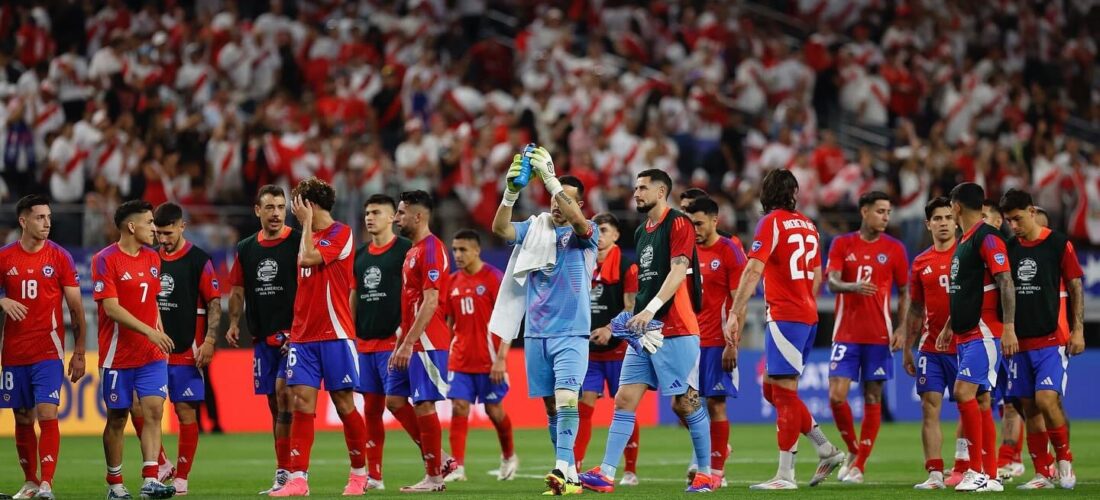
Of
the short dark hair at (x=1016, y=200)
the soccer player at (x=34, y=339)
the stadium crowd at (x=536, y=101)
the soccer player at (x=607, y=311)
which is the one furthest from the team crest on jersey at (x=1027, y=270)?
the stadium crowd at (x=536, y=101)

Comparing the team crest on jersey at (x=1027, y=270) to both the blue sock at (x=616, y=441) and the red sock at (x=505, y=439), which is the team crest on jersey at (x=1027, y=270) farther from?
the red sock at (x=505, y=439)

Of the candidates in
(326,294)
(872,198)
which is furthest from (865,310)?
(326,294)

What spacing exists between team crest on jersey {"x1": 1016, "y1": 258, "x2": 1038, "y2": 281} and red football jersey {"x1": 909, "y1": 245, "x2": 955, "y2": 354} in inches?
30.2

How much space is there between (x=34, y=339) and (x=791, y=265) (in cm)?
674

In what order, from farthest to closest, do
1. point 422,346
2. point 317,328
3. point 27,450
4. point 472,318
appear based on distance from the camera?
point 472,318 → point 422,346 → point 317,328 → point 27,450

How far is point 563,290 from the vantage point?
12.9 m

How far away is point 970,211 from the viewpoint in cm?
1328

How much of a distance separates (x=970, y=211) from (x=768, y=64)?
20.1 m

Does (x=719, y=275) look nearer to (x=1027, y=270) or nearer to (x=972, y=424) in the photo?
(x=1027, y=270)

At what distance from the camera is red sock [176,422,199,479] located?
13805 millimetres

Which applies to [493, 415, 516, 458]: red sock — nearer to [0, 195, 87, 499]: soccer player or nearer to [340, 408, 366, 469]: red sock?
[340, 408, 366, 469]: red sock

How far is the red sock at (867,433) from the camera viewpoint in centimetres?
1526

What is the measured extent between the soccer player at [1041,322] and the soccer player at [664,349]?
2992 millimetres

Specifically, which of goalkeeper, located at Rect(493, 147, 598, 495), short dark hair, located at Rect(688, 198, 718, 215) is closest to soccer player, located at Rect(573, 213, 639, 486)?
short dark hair, located at Rect(688, 198, 718, 215)
